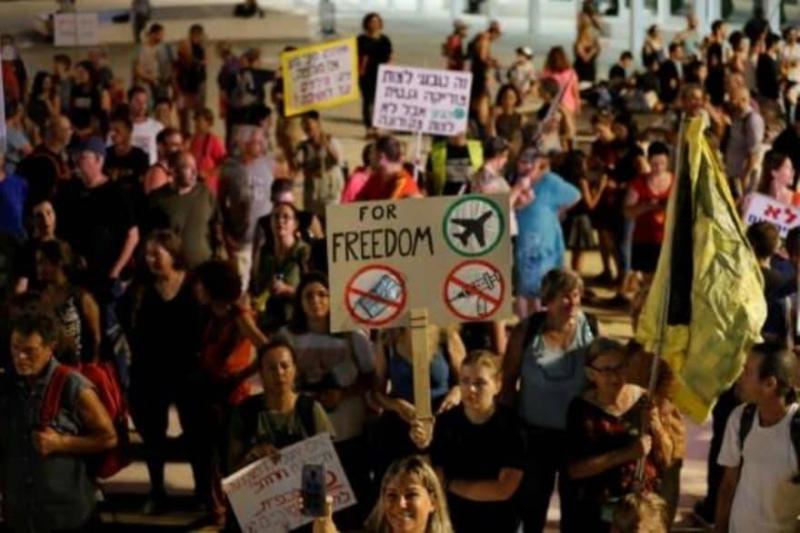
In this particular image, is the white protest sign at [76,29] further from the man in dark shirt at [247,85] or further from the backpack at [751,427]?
the backpack at [751,427]

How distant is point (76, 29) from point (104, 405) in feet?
57.5

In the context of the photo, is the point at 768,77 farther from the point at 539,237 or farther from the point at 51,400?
the point at 51,400

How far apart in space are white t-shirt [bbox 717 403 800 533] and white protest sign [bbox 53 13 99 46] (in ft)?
60.7

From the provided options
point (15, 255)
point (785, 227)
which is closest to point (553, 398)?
point (785, 227)

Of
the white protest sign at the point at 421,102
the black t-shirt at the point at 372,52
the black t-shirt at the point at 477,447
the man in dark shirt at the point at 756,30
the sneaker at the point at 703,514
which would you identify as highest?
the man in dark shirt at the point at 756,30

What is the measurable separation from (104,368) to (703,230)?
303 centimetres

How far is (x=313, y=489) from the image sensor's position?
25.7ft

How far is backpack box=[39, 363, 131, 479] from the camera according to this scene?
8.75 metres

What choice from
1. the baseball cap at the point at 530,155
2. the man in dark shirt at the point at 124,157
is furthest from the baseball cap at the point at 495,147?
the man in dark shirt at the point at 124,157

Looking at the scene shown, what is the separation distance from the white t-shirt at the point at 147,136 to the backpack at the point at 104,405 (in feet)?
21.8

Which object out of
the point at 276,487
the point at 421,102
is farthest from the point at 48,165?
the point at 276,487

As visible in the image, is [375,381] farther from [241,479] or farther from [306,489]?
[306,489]

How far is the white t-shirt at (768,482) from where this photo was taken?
815cm

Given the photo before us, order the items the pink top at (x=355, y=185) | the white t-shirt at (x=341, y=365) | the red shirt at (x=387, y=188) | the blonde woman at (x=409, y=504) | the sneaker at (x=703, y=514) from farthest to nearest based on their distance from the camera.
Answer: the pink top at (x=355, y=185) → the red shirt at (x=387, y=188) → the sneaker at (x=703, y=514) → the white t-shirt at (x=341, y=365) → the blonde woman at (x=409, y=504)
